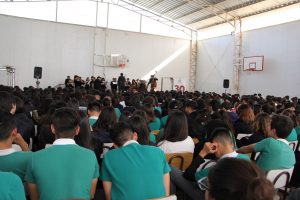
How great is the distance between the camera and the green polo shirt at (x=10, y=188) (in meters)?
1.59

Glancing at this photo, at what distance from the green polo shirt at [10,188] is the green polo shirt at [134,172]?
0.74 m

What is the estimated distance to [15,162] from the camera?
2.26 metres

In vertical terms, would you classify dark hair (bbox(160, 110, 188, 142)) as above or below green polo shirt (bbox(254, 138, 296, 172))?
above

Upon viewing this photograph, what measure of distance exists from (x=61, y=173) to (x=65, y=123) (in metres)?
0.43

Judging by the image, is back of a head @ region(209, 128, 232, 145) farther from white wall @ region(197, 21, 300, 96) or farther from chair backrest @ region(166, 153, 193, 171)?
white wall @ region(197, 21, 300, 96)

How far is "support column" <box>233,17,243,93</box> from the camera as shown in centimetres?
1789

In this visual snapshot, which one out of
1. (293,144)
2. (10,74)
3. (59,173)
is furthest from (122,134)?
(10,74)

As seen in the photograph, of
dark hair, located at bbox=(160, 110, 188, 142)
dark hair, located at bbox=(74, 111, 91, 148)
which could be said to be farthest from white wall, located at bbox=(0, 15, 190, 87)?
dark hair, located at bbox=(74, 111, 91, 148)

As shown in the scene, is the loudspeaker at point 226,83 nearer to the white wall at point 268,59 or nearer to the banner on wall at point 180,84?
the white wall at point 268,59

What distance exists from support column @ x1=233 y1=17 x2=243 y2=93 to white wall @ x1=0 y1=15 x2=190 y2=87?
4579 millimetres

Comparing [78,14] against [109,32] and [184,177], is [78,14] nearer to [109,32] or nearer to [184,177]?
[109,32]

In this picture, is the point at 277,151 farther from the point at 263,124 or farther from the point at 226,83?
the point at 226,83

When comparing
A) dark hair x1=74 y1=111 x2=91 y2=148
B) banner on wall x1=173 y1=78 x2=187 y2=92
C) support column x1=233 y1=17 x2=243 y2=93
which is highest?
support column x1=233 y1=17 x2=243 y2=93

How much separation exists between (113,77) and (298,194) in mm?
18057
